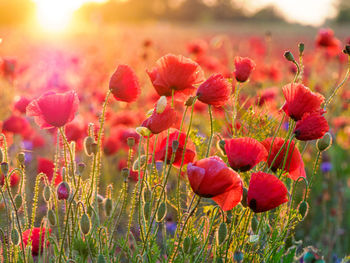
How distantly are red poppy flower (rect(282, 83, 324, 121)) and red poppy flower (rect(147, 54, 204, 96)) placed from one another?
0.25 meters

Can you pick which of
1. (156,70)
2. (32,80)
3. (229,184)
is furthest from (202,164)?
(32,80)

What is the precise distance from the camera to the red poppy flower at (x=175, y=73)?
4.34 ft

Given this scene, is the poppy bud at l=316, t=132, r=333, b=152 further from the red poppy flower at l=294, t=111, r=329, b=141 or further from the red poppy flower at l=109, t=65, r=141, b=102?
the red poppy flower at l=109, t=65, r=141, b=102

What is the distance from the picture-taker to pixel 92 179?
1424 mm

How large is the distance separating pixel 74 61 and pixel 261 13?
3531 cm

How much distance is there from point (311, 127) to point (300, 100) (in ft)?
0.28

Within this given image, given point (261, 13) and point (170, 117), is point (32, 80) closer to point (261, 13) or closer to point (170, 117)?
point (170, 117)

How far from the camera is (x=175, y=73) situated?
1324mm

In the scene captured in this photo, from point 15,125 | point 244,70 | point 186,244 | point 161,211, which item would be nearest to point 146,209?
point 161,211

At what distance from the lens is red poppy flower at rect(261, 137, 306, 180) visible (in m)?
1.37

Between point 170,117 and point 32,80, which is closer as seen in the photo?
point 170,117

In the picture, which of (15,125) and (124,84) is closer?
(124,84)

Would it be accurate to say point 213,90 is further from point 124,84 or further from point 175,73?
point 124,84

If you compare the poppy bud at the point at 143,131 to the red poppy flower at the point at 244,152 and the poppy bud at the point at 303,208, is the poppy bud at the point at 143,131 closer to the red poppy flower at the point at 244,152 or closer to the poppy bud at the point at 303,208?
the red poppy flower at the point at 244,152
